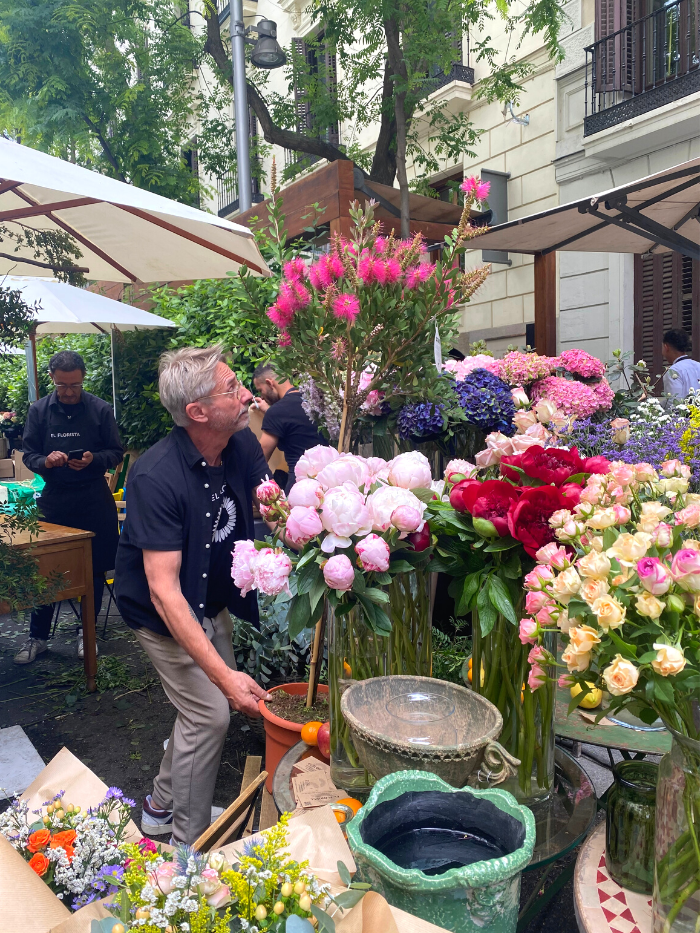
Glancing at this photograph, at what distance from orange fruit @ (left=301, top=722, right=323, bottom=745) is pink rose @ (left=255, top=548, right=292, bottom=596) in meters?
0.40

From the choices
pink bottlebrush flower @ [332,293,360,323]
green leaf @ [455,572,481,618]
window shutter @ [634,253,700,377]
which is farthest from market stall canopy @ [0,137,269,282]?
window shutter @ [634,253,700,377]

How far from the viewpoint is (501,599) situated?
123 centimetres

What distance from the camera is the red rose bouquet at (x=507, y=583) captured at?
48.2 inches

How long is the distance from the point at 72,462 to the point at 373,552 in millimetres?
3728

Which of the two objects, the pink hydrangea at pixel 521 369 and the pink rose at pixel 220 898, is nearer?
the pink rose at pixel 220 898

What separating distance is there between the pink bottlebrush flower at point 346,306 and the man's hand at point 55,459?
344cm

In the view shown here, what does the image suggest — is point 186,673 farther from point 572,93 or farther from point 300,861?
point 572,93

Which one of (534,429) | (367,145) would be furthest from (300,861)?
(367,145)

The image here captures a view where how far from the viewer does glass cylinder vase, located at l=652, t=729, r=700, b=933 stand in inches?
33.2

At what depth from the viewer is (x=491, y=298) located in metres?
10.8

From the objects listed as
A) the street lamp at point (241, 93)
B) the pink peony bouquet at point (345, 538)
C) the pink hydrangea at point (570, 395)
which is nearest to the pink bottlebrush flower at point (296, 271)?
the pink peony bouquet at point (345, 538)

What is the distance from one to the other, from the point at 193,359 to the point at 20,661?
3.08 metres

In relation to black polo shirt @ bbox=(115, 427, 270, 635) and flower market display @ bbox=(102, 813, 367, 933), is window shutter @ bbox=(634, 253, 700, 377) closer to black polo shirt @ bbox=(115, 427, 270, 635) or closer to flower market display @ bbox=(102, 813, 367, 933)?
black polo shirt @ bbox=(115, 427, 270, 635)

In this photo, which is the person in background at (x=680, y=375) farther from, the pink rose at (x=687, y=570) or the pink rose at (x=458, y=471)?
the pink rose at (x=687, y=570)
